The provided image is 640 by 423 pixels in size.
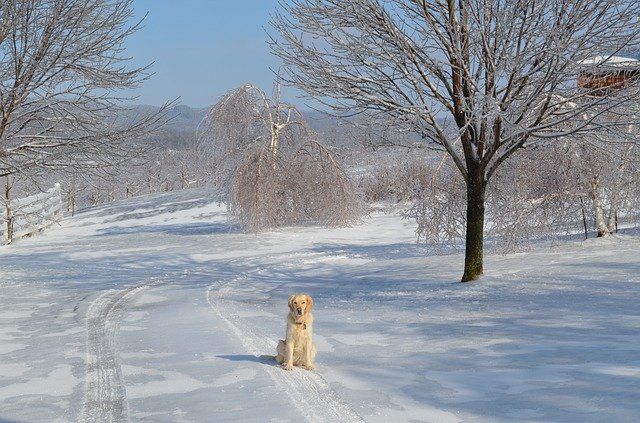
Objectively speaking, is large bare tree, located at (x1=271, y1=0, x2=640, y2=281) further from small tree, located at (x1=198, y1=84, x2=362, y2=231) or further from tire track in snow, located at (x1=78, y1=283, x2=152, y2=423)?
small tree, located at (x1=198, y1=84, x2=362, y2=231)

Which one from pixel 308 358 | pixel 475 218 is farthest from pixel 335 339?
pixel 475 218

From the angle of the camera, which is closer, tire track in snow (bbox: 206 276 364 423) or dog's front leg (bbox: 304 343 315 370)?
tire track in snow (bbox: 206 276 364 423)

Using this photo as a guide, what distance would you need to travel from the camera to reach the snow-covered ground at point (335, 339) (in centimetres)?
523

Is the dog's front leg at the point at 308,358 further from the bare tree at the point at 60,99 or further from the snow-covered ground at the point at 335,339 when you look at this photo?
the bare tree at the point at 60,99

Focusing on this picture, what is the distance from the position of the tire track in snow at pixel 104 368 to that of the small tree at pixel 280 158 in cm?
1234

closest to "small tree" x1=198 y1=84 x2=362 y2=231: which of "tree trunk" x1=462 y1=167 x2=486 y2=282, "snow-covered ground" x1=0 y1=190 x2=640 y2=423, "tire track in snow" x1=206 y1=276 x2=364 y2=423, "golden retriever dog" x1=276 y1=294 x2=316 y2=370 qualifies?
"snow-covered ground" x1=0 y1=190 x2=640 y2=423

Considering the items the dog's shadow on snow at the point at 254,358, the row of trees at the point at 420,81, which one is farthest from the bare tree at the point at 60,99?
the dog's shadow on snow at the point at 254,358

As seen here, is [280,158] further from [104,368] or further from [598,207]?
[104,368]

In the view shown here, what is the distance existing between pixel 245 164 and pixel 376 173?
43.8 ft

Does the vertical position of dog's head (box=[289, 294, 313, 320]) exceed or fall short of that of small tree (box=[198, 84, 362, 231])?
it falls short

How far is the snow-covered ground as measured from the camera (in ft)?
17.2

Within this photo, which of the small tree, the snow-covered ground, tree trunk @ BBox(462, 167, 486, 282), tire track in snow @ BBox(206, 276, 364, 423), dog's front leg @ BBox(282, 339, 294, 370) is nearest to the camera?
tire track in snow @ BBox(206, 276, 364, 423)

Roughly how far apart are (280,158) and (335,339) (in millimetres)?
15805

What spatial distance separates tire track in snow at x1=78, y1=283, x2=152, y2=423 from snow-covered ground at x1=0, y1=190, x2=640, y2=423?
0.08 feet
